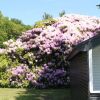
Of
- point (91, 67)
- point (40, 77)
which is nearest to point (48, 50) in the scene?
point (40, 77)

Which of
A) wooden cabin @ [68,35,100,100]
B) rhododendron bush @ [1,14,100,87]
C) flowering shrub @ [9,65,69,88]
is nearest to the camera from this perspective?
wooden cabin @ [68,35,100,100]

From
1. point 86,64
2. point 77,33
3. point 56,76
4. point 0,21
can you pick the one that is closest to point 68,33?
point 77,33

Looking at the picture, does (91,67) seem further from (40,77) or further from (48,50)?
(48,50)

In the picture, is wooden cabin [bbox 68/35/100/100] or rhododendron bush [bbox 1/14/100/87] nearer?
wooden cabin [bbox 68/35/100/100]

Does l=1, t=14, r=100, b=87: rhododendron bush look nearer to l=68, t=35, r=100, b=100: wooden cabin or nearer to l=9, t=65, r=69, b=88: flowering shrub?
l=9, t=65, r=69, b=88: flowering shrub

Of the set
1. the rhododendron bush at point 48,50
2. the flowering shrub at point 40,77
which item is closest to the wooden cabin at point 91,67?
the flowering shrub at point 40,77

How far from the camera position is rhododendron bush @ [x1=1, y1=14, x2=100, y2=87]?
23.6 m

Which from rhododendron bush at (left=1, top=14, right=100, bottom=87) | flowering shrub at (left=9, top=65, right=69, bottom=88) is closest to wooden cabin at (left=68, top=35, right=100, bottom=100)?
flowering shrub at (left=9, top=65, right=69, bottom=88)

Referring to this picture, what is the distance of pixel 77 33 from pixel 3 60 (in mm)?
4390

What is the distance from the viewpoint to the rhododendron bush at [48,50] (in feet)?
77.6

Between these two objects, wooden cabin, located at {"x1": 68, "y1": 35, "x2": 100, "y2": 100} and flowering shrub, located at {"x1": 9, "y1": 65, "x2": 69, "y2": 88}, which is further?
flowering shrub, located at {"x1": 9, "y1": 65, "x2": 69, "y2": 88}

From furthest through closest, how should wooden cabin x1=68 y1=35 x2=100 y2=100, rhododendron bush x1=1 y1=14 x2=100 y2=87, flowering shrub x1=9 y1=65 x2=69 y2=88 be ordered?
rhododendron bush x1=1 y1=14 x2=100 y2=87, flowering shrub x1=9 y1=65 x2=69 y2=88, wooden cabin x1=68 y1=35 x2=100 y2=100

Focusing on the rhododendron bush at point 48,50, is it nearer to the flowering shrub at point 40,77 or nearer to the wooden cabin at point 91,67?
the flowering shrub at point 40,77

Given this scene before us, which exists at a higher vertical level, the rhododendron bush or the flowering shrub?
the rhododendron bush
